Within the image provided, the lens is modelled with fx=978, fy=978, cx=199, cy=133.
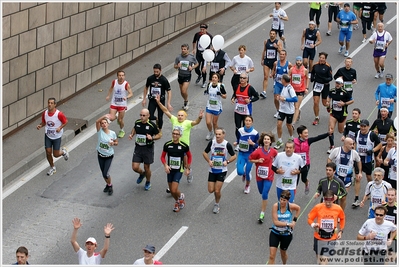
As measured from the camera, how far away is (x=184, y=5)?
28016mm

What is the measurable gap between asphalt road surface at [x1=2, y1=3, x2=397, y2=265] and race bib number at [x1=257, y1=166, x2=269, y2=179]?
0.85 metres

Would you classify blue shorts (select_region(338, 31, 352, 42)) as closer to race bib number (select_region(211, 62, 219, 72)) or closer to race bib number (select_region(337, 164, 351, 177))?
race bib number (select_region(211, 62, 219, 72))

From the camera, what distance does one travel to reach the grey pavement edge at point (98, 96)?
20.0m

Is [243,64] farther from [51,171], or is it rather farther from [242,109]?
[51,171]

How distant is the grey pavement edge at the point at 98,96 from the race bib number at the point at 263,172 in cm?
514

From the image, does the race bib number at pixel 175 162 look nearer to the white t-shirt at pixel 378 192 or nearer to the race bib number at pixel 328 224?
the race bib number at pixel 328 224

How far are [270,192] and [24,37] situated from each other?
647 cm

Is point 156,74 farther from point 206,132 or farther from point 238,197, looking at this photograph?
point 238,197

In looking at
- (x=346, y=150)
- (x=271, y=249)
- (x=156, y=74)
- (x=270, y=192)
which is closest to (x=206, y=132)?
(x=156, y=74)

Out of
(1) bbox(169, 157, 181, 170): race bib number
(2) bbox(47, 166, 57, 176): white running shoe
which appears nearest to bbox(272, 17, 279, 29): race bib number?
(2) bbox(47, 166, 57, 176): white running shoe

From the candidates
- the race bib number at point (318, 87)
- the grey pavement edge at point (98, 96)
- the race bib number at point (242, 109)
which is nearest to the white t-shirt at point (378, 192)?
the race bib number at point (242, 109)

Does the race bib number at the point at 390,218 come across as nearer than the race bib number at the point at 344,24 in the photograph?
Yes

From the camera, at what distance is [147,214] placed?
17875mm

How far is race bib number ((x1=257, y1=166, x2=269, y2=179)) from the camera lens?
56.7ft
